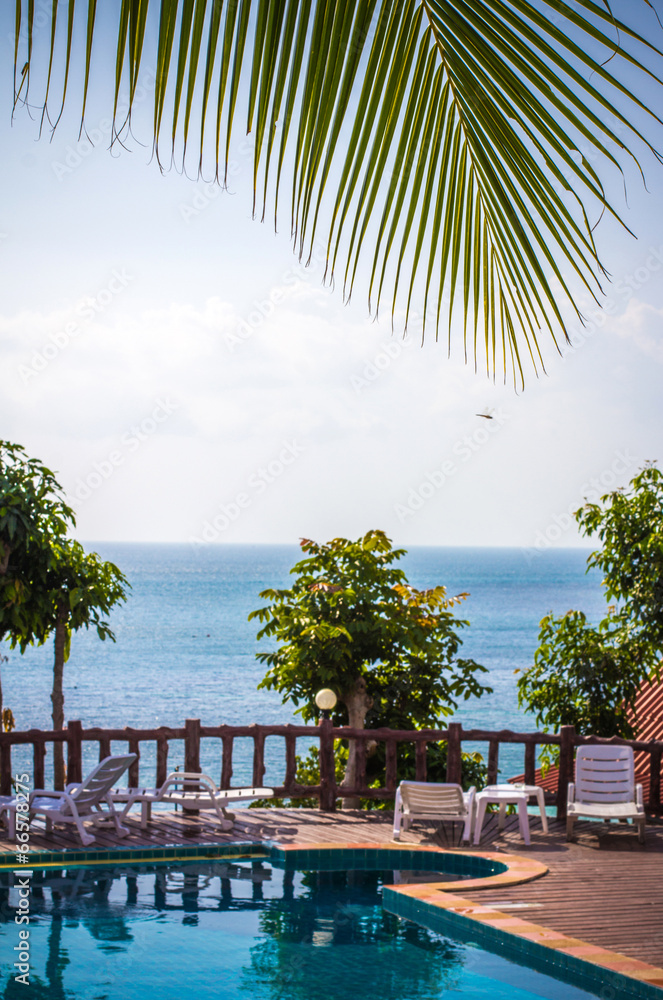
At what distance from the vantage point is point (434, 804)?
1005 cm

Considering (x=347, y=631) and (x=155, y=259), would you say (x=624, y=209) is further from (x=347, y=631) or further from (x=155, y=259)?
(x=347, y=631)

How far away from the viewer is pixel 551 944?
22.5ft

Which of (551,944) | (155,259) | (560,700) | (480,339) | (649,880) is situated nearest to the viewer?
(480,339)

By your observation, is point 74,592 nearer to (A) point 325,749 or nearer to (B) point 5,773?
(B) point 5,773

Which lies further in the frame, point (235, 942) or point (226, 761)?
point (226, 761)

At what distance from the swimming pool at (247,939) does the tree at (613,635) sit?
5.01 meters

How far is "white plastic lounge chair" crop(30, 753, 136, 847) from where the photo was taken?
957cm

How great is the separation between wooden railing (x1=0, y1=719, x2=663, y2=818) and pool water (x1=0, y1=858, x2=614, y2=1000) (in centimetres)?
177

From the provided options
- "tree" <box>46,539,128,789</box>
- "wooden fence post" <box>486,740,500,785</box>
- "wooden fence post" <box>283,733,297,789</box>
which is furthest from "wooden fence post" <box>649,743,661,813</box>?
"tree" <box>46,539,128,789</box>

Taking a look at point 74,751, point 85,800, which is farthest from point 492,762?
point 74,751

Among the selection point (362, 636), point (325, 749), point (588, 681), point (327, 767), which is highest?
point (362, 636)

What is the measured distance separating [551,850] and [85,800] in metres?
4.93

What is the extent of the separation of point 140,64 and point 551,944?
23.8 feet

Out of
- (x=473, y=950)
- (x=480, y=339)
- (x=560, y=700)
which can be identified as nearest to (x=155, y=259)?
(x=480, y=339)
